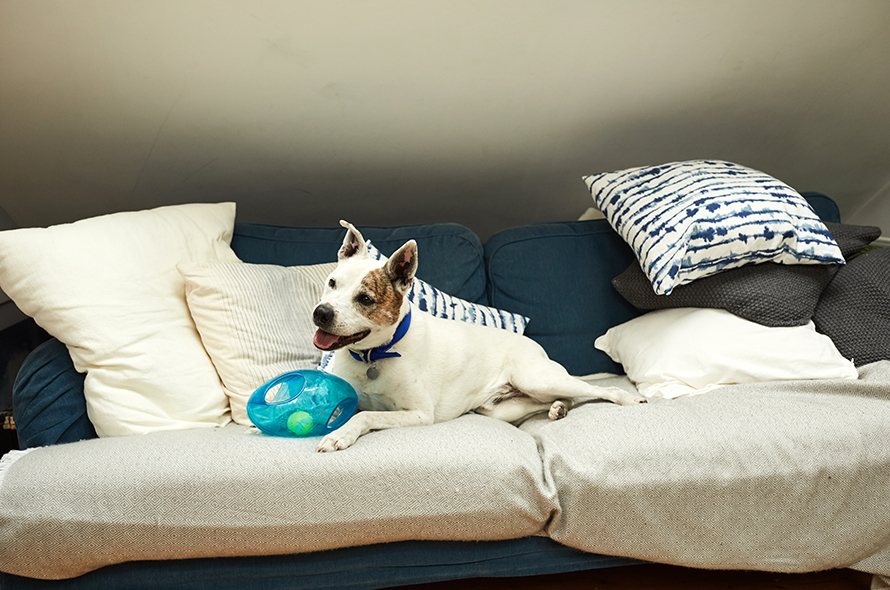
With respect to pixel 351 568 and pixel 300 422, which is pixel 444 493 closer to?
pixel 351 568

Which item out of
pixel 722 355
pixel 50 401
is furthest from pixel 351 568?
pixel 722 355

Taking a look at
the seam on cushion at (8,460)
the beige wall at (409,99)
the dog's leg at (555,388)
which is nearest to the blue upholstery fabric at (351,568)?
the seam on cushion at (8,460)

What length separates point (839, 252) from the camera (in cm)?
194

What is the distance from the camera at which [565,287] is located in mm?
2266

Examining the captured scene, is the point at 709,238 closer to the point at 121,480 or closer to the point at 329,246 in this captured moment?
the point at 329,246

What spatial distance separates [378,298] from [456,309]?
0.65 metres

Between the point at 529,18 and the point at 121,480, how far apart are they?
1.89 meters

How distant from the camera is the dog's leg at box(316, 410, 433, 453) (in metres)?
1.37

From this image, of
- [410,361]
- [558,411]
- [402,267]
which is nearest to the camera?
[402,267]

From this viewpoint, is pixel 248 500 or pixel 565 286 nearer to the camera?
pixel 248 500

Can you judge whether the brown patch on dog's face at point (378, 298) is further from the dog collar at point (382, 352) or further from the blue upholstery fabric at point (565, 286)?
the blue upholstery fabric at point (565, 286)

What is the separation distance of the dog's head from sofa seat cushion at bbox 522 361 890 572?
1.84 ft

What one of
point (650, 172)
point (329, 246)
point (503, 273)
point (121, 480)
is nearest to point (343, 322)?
point (121, 480)

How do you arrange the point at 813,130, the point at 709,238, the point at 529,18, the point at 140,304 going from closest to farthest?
the point at 140,304
the point at 709,238
the point at 529,18
the point at 813,130
